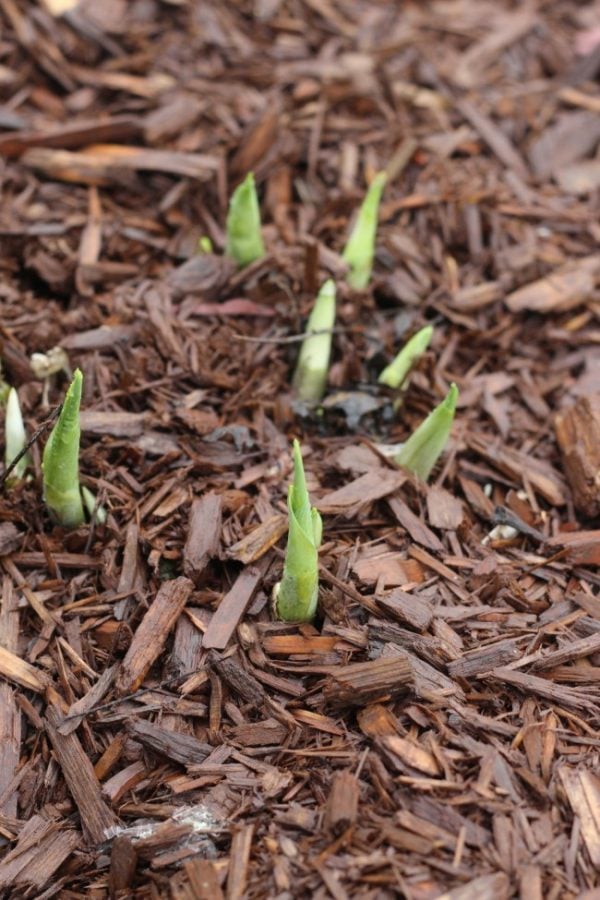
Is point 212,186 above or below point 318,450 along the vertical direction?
above

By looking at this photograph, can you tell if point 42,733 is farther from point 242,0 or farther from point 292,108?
point 242,0

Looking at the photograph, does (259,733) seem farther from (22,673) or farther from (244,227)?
(244,227)

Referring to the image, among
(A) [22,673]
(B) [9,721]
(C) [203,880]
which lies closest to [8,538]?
(A) [22,673]

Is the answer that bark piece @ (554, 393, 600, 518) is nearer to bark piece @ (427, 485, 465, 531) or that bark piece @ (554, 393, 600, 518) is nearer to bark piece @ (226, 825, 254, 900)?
bark piece @ (427, 485, 465, 531)

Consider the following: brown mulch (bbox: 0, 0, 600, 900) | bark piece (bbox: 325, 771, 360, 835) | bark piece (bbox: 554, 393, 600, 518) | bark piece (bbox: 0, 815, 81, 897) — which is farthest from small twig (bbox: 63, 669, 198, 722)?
bark piece (bbox: 554, 393, 600, 518)

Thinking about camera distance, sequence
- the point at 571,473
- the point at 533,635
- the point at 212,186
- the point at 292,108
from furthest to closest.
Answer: the point at 292,108
the point at 212,186
the point at 571,473
the point at 533,635

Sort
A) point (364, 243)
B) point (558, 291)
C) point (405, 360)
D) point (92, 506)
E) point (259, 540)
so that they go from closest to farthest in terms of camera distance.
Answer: point (259, 540)
point (92, 506)
point (405, 360)
point (364, 243)
point (558, 291)

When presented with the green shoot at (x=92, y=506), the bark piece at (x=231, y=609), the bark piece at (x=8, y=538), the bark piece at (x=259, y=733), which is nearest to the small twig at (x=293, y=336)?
the green shoot at (x=92, y=506)

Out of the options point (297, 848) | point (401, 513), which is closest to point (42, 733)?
point (297, 848)
